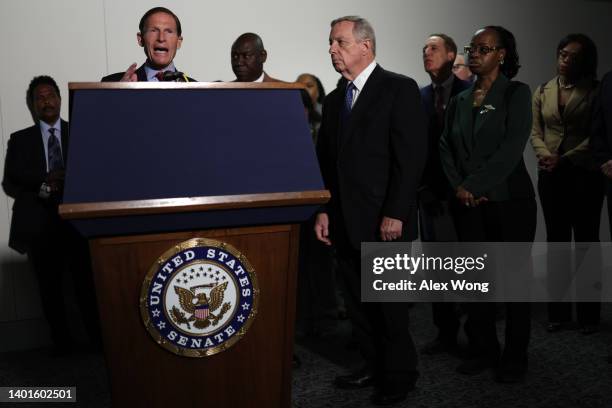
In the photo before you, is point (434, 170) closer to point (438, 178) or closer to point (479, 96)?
point (438, 178)

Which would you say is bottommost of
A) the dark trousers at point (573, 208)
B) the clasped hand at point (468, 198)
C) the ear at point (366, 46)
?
the dark trousers at point (573, 208)

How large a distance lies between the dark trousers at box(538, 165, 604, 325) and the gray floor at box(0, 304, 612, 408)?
13 cm

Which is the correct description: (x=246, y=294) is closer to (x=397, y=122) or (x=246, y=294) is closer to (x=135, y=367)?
(x=135, y=367)

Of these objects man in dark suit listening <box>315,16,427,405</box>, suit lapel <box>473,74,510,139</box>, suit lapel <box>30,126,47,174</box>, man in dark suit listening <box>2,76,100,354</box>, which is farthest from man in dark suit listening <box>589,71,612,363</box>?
suit lapel <box>30,126,47,174</box>

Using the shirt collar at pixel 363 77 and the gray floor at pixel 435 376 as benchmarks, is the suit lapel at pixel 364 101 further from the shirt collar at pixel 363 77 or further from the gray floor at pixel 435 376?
the gray floor at pixel 435 376

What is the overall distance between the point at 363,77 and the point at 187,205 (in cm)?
123

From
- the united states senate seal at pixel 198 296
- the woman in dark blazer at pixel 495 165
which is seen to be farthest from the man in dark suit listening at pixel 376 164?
the united states senate seal at pixel 198 296

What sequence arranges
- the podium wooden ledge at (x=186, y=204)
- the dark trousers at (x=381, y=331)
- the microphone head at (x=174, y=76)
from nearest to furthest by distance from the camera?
the podium wooden ledge at (x=186, y=204) < the microphone head at (x=174, y=76) < the dark trousers at (x=381, y=331)

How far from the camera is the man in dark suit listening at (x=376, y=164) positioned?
2318 millimetres

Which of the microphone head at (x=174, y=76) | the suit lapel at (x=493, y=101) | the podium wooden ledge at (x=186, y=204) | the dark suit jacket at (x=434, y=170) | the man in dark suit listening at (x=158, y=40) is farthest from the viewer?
the dark suit jacket at (x=434, y=170)

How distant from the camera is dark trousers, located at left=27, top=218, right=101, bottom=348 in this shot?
3.35 m

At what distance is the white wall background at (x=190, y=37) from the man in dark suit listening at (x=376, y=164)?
155cm

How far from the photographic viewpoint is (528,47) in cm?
481

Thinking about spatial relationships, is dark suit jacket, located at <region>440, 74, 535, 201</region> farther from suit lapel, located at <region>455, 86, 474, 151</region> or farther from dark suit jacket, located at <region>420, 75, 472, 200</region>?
dark suit jacket, located at <region>420, 75, 472, 200</region>
